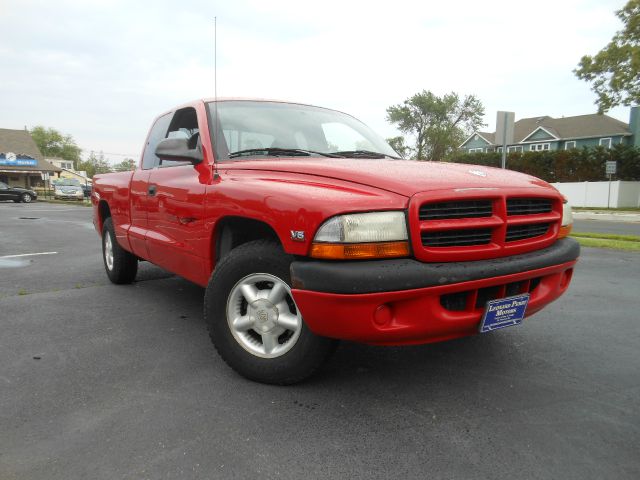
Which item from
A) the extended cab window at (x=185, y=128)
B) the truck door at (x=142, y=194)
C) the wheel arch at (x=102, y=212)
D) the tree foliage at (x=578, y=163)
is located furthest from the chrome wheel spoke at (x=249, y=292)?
the tree foliage at (x=578, y=163)

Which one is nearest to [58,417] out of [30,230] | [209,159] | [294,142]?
[209,159]

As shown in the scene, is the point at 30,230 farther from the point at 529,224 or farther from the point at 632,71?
the point at 632,71

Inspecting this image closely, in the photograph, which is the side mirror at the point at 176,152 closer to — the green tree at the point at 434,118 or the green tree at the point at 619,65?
the green tree at the point at 619,65

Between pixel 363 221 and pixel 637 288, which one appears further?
pixel 637 288

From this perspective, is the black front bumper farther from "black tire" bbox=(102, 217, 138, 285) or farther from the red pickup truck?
"black tire" bbox=(102, 217, 138, 285)

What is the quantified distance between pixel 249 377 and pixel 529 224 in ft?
5.76

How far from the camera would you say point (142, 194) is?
13.0ft

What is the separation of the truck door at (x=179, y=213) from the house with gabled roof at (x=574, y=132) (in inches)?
1480

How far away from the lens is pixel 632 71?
2223 cm

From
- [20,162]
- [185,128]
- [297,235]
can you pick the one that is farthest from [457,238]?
[20,162]

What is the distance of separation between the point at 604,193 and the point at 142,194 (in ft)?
93.6

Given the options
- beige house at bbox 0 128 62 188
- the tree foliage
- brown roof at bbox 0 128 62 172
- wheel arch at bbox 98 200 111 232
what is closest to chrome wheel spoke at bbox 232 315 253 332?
wheel arch at bbox 98 200 111 232

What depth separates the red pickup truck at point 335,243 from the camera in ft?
6.82

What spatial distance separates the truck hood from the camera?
2.23 meters
